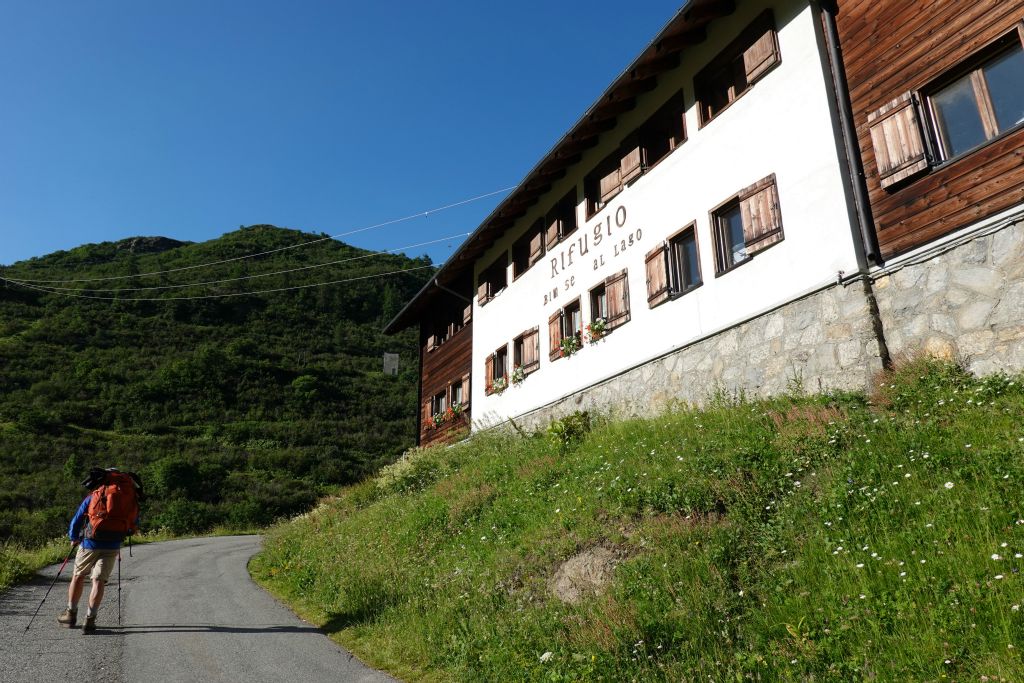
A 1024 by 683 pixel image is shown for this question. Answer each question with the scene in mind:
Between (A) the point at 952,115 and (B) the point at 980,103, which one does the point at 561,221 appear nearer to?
(A) the point at 952,115

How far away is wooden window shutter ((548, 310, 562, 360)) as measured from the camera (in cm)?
1723

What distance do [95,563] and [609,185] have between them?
12.3 meters

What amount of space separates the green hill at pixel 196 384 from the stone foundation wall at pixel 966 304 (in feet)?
87.5

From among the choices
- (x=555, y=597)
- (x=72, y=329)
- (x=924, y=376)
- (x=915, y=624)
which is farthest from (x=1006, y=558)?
(x=72, y=329)

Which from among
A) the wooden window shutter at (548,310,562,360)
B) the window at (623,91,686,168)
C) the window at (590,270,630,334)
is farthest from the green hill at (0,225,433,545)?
the window at (623,91,686,168)

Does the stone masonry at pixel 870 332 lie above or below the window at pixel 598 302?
below

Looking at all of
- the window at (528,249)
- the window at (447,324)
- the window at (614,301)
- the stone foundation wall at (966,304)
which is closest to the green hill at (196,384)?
the window at (447,324)

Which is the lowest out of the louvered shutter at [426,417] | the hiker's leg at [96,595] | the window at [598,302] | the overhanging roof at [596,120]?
the hiker's leg at [96,595]

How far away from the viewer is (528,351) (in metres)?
18.8

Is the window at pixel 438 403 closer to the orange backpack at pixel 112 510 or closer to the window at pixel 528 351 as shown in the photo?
the window at pixel 528 351

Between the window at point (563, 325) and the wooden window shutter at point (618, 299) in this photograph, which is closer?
the wooden window shutter at point (618, 299)

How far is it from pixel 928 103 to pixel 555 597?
8106 millimetres

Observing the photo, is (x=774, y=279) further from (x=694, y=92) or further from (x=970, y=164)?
(x=694, y=92)

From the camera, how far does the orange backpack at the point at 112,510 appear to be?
873 cm
